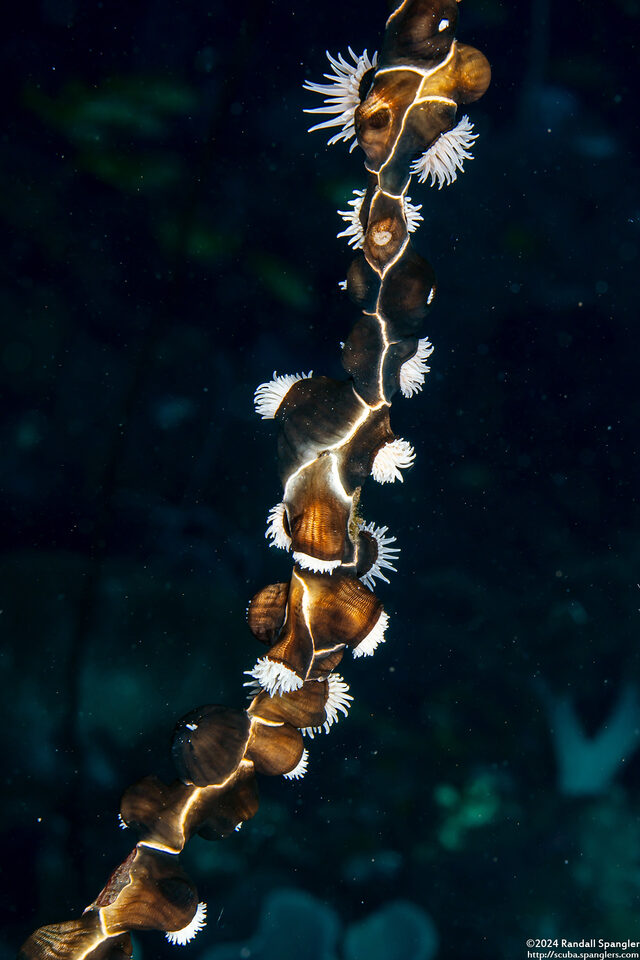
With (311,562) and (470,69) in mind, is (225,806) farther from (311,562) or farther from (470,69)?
(470,69)

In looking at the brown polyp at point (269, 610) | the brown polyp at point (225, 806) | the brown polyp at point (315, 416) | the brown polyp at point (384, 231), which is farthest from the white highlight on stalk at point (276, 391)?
the brown polyp at point (225, 806)

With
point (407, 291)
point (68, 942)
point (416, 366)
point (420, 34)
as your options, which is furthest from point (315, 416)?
point (68, 942)

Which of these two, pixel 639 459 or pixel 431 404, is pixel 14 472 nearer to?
pixel 431 404

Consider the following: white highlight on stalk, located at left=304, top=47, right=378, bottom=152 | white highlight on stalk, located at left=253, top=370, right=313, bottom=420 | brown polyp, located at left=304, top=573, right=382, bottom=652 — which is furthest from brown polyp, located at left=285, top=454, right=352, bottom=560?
white highlight on stalk, located at left=304, top=47, right=378, bottom=152

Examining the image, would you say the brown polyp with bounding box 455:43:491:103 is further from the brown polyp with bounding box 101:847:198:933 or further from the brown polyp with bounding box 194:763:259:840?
the brown polyp with bounding box 101:847:198:933

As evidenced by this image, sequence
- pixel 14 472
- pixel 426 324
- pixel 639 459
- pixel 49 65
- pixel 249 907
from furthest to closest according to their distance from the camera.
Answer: pixel 249 907 → pixel 639 459 → pixel 426 324 → pixel 14 472 → pixel 49 65

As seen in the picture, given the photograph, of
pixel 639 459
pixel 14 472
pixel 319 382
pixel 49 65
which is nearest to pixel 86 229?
pixel 49 65
